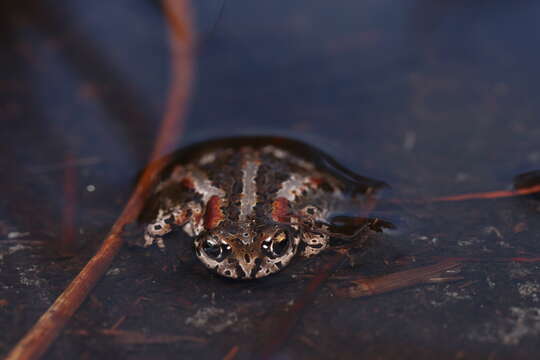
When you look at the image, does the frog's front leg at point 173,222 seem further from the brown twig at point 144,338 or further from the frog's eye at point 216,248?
the brown twig at point 144,338

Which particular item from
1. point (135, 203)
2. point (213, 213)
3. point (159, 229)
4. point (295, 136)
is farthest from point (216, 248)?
point (295, 136)

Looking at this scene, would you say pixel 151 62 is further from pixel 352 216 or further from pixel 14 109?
pixel 352 216

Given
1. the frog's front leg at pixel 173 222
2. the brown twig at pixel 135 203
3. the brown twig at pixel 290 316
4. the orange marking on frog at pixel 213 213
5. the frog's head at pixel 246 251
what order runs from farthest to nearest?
the frog's front leg at pixel 173 222 < the orange marking on frog at pixel 213 213 < the frog's head at pixel 246 251 < the brown twig at pixel 135 203 < the brown twig at pixel 290 316

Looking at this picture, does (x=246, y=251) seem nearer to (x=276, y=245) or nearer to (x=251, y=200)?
(x=276, y=245)

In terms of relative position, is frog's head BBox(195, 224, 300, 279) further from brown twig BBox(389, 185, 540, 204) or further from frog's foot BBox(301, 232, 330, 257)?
brown twig BBox(389, 185, 540, 204)

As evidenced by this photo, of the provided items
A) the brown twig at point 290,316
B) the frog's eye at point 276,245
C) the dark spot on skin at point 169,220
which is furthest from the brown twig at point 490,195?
the dark spot on skin at point 169,220
